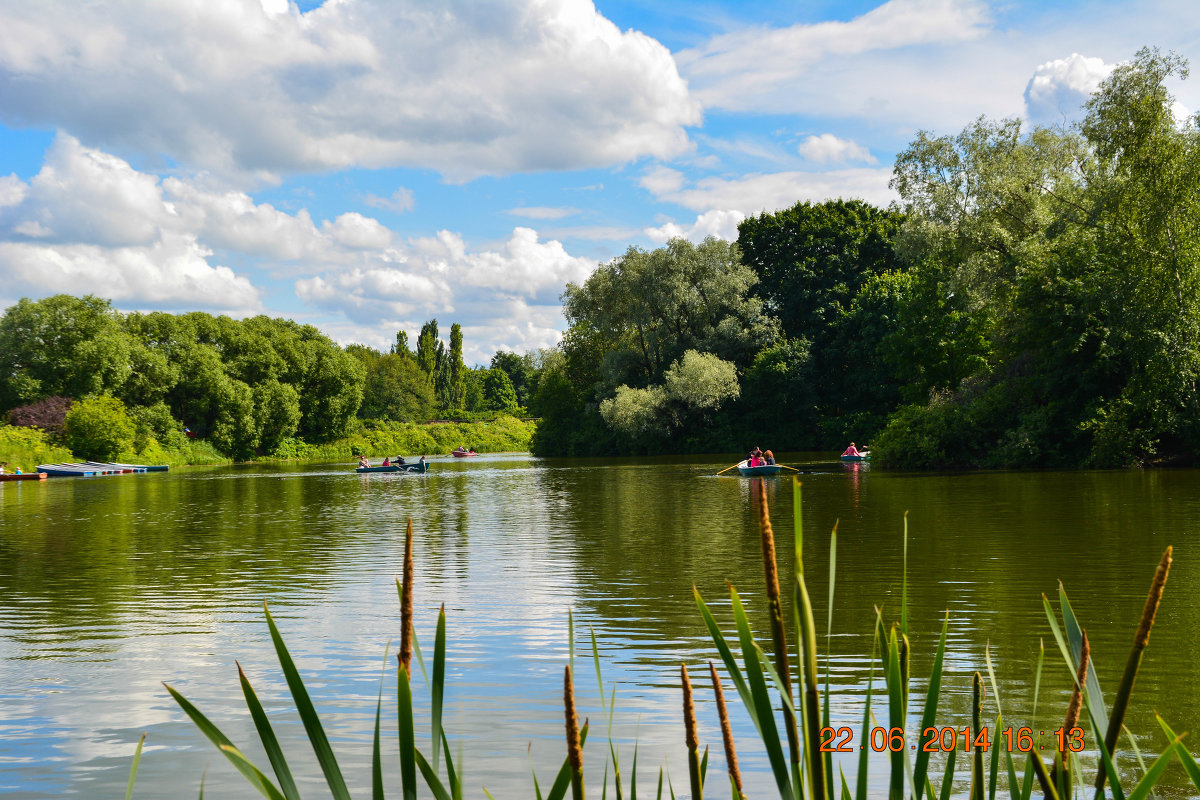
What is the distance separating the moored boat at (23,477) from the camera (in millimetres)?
41938

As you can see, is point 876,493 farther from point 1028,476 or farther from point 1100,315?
point 1100,315

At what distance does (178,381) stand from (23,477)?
2090 centimetres

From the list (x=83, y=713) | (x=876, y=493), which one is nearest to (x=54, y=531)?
(x=83, y=713)

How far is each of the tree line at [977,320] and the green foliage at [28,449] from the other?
29.5 meters

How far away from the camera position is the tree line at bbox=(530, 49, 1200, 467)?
26547 millimetres

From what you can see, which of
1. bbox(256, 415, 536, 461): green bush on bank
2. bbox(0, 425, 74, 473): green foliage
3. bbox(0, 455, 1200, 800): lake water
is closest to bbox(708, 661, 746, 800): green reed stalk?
bbox(0, 455, 1200, 800): lake water

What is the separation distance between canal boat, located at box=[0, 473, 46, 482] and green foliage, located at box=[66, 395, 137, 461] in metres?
9.12

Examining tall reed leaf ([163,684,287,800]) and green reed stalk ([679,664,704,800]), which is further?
green reed stalk ([679,664,704,800])

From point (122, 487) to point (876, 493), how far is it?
28.2m

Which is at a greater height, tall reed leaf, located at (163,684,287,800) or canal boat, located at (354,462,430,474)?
tall reed leaf, located at (163,684,287,800)

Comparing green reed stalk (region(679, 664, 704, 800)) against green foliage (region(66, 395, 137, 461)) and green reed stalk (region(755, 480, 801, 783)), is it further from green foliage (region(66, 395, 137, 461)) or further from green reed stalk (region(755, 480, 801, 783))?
green foliage (region(66, 395, 137, 461))

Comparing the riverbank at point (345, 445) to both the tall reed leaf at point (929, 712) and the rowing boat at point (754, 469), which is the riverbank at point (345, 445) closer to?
the rowing boat at point (754, 469)

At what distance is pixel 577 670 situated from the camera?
7.66 m

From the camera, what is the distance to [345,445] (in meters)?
78.2
